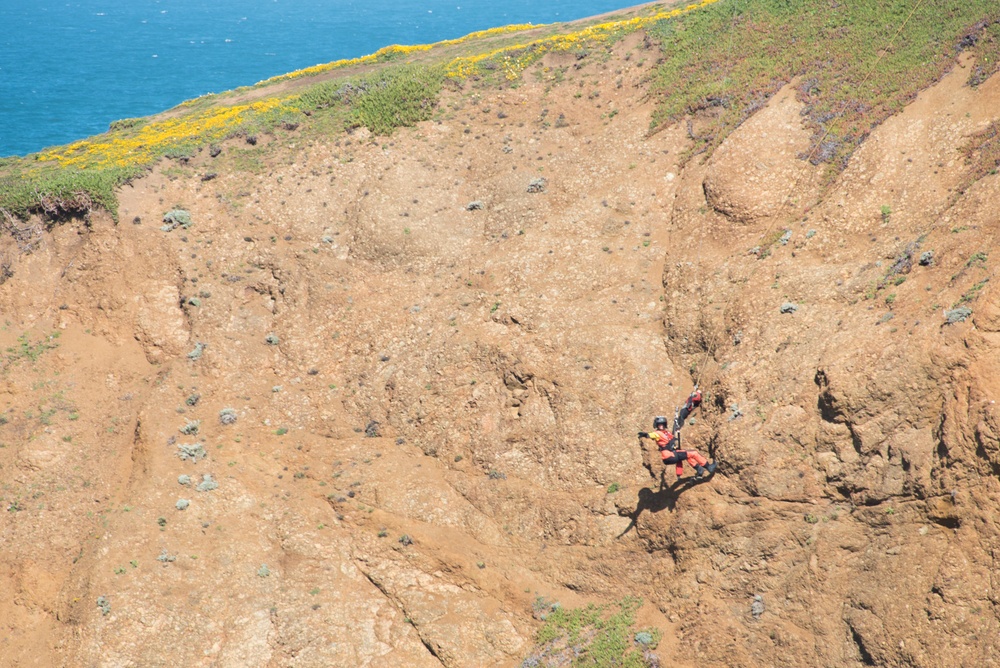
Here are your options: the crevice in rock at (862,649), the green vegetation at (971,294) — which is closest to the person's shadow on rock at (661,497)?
the crevice in rock at (862,649)

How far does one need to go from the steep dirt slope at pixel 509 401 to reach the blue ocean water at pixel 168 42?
61837mm

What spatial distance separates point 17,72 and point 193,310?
101 meters

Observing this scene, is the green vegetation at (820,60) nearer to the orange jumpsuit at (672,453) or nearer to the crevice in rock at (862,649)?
the orange jumpsuit at (672,453)

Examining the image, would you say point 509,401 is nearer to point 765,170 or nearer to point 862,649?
point 862,649

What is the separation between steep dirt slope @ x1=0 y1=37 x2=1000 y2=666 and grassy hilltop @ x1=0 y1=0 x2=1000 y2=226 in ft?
4.89

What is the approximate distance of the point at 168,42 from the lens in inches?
5212

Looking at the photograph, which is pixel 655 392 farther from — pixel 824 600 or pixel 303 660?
pixel 303 660

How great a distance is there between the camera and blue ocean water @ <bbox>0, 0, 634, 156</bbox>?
9588cm

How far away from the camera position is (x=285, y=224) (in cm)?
3891

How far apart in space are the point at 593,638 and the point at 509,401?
9.94 m

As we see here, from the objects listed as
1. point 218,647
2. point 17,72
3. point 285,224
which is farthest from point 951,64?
point 17,72

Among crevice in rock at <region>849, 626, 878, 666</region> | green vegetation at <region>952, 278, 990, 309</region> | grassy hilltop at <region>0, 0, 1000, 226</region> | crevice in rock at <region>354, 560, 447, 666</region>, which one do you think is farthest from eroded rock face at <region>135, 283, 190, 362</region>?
green vegetation at <region>952, 278, 990, 309</region>

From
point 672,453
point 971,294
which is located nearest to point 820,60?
point 971,294

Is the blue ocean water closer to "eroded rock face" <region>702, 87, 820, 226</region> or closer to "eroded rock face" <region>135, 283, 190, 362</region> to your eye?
"eroded rock face" <region>135, 283, 190, 362</region>
